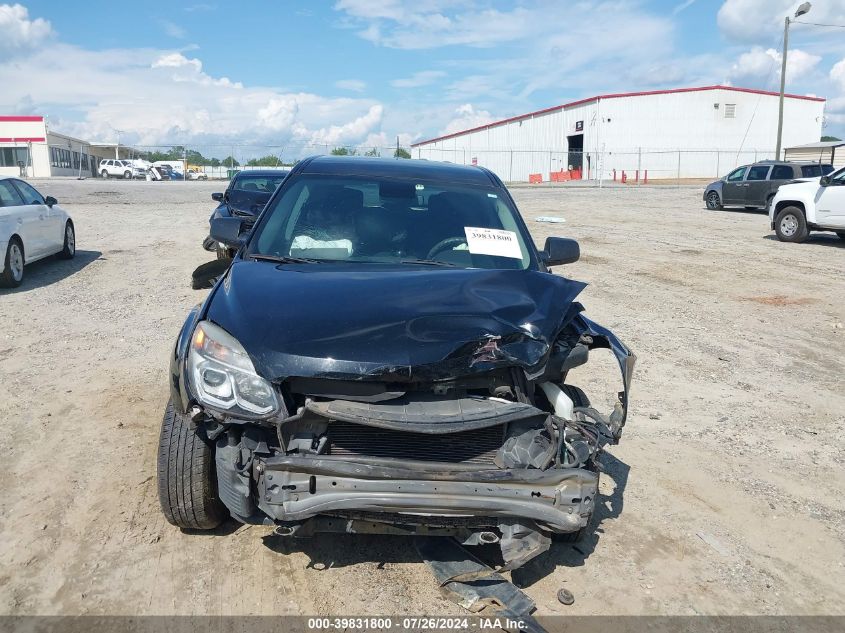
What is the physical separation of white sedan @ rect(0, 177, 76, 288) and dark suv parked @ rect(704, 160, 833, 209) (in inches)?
778

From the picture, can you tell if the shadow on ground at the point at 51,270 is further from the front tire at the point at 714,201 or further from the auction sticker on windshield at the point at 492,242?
the front tire at the point at 714,201

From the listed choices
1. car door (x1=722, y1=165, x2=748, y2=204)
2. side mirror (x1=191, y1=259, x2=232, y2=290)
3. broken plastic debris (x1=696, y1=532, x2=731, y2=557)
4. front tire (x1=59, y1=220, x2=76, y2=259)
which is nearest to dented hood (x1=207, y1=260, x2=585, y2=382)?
side mirror (x1=191, y1=259, x2=232, y2=290)

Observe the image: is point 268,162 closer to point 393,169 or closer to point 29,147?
point 29,147

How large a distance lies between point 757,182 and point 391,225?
2120cm

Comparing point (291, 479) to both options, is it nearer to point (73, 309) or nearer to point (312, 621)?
point (312, 621)

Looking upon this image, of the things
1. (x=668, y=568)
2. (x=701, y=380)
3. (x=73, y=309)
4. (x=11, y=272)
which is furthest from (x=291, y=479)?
(x=11, y=272)

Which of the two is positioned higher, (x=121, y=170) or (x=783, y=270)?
(x=121, y=170)

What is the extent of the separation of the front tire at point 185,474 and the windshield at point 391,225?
3.86ft

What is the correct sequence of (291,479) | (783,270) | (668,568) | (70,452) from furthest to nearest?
(783,270), (70,452), (668,568), (291,479)

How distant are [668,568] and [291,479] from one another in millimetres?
1861

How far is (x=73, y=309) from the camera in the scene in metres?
8.19

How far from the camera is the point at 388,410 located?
275cm

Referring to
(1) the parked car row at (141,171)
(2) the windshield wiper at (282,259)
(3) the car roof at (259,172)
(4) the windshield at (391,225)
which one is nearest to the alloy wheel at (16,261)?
(3) the car roof at (259,172)

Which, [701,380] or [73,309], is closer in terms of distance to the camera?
[701,380]
